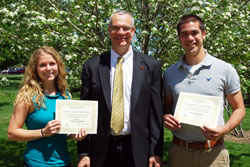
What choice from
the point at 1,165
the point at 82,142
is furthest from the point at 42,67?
the point at 1,165

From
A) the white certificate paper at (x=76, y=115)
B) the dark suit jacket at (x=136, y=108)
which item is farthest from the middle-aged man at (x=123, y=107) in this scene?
the white certificate paper at (x=76, y=115)

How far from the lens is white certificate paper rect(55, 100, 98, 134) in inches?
115

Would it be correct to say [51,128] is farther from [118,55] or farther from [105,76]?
[118,55]

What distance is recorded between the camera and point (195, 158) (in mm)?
3076

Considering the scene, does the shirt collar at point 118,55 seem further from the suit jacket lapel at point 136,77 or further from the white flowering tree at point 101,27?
the white flowering tree at point 101,27

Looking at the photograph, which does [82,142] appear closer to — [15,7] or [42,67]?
[42,67]

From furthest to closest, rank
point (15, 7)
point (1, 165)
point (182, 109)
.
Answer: point (1, 165) → point (15, 7) → point (182, 109)

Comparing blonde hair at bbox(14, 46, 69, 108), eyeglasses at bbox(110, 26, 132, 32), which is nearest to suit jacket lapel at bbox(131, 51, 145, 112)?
eyeglasses at bbox(110, 26, 132, 32)

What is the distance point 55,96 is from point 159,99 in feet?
4.08

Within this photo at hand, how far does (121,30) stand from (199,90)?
1.16 m

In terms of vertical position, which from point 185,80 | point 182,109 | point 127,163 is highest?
point 185,80

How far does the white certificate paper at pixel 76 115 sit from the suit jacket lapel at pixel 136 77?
0.45m

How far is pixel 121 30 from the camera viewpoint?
3225 millimetres

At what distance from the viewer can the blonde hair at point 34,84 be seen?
295 cm
